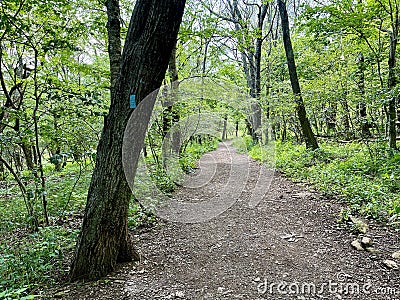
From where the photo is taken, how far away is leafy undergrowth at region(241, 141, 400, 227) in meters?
4.30

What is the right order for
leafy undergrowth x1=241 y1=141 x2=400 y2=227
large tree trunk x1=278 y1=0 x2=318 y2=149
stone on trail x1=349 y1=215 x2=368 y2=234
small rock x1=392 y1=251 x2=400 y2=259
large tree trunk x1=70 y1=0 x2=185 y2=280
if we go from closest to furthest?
large tree trunk x1=70 y1=0 x2=185 y2=280, small rock x1=392 y1=251 x2=400 y2=259, stone on trail x1=349 y1=215 x2=368 y2=234, leafy undergrowth x1=241 y1=141 x2=400 y2=227, large tree trunk x1=278 y1=0 x2=318 y2=149

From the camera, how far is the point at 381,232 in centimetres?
374

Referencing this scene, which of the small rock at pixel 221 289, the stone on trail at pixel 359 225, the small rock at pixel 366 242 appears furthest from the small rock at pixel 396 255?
the small rock at pixel 221 289

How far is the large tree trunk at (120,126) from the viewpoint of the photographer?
2.85 m

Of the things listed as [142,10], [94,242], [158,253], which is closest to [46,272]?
[94,242]

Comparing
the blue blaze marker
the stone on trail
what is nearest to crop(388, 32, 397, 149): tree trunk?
the stone on trail

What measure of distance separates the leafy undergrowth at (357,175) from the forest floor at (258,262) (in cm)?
36

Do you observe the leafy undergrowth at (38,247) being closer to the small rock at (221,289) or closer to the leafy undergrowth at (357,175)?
the small rock at (221,289)

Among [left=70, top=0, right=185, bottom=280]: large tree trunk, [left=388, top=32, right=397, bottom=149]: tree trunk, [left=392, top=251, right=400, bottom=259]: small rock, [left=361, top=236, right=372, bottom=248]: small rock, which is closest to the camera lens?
[left=70, top=0, right=185, bottom=280]: large tree trunk

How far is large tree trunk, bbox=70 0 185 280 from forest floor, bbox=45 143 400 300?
1.03 ft

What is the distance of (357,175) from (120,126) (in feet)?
17.7

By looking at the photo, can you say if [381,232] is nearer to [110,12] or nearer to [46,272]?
[46,272]

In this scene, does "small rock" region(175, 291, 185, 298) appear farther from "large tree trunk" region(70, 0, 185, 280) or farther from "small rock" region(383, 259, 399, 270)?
"small rock" region(383, 259, 399, 270)

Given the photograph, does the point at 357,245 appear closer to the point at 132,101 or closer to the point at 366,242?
the point at 366,242
